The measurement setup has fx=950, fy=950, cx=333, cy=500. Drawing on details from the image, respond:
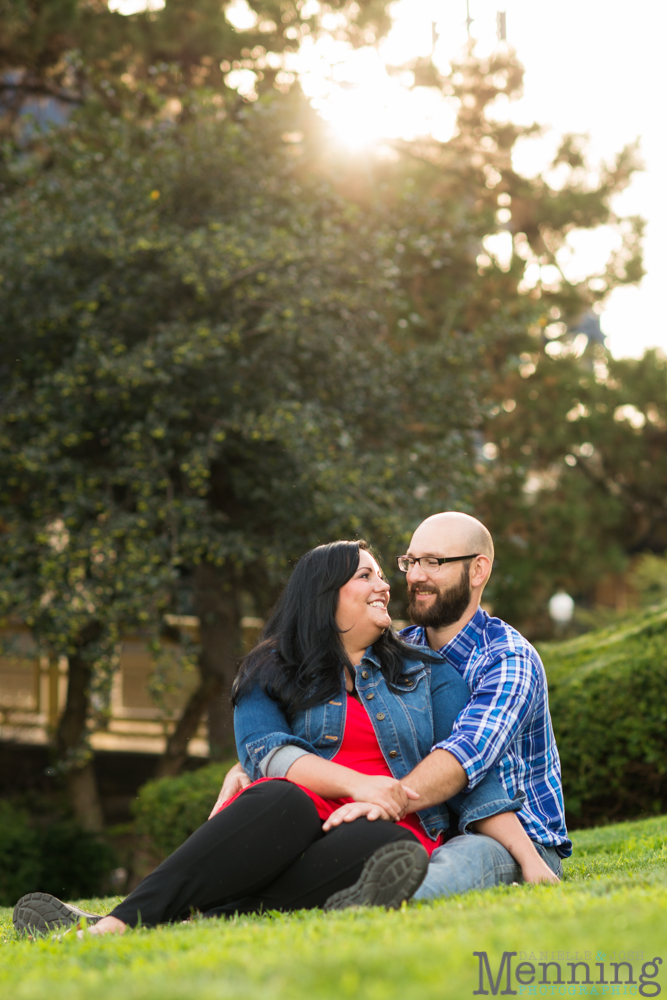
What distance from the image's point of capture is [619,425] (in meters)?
12.4

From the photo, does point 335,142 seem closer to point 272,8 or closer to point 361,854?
point 272,8

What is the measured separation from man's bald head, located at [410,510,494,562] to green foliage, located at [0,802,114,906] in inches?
205

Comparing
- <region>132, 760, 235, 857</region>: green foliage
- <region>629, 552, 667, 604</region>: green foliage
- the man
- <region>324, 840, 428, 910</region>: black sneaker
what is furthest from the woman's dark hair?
<region>629, 552, 667, 604</region>: green foliage

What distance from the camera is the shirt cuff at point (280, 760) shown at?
3.20 metres

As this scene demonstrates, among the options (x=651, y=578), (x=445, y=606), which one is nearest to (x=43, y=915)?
(x=445, y=606)

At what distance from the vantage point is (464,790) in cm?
328

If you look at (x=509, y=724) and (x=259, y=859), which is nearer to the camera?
(x=259, y=859)

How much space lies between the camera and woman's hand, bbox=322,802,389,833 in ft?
9.79

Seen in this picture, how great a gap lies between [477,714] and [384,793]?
0.44 meters

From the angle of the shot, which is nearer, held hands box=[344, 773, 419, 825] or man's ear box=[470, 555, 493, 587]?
held hands box=[344, 773, 419, 825]

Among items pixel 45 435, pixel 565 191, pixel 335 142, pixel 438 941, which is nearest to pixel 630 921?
pixel 438 941

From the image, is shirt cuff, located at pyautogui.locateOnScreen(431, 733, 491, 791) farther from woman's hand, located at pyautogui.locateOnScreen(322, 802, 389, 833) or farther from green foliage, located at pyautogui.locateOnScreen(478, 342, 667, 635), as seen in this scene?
green foliage, located at pyautogui.locateOnScreen(478, 342, 667, 635)

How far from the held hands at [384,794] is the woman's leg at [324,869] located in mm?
57

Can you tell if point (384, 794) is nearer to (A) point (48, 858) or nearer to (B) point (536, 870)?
(B) point (536, 870)
